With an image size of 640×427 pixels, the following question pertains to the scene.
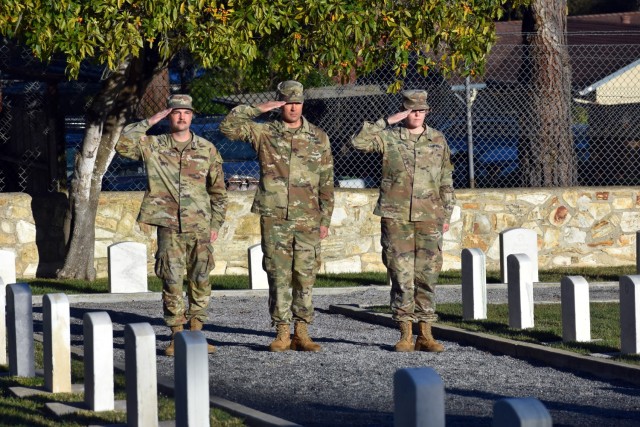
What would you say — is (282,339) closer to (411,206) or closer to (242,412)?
(411,206)

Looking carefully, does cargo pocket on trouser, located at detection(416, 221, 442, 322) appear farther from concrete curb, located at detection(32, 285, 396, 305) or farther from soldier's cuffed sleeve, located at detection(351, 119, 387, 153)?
concrete curb, located at detection(32, 285, 396, 305)

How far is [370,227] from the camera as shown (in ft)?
55.8

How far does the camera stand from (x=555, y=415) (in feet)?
24.2

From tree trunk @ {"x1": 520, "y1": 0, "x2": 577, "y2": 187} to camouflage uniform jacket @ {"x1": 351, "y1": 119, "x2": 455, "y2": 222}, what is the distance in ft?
26.4

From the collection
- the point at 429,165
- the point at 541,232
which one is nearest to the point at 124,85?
the point at 541,232

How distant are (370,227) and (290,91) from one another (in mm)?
7401

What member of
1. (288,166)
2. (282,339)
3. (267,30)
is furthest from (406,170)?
(267,30)

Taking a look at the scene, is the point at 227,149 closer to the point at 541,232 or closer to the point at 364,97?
the point at 364,97

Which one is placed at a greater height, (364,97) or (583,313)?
(364,97)

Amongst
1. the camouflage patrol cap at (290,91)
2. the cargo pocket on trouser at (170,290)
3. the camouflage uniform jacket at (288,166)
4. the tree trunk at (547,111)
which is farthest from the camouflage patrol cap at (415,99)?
the tree trunk at (547,111)

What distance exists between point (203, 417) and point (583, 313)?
4.73 metres

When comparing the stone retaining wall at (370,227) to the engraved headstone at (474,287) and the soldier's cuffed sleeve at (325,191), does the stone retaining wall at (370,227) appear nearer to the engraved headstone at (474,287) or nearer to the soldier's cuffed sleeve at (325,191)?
the engraved headstone at (474,287)

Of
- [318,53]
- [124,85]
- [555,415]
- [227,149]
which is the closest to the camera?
[555,415]

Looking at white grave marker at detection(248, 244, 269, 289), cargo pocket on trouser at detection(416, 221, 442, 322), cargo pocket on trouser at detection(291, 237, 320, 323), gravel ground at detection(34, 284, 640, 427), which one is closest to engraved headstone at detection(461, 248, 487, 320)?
gravel ground at detection(34, 284, 640, 427)
